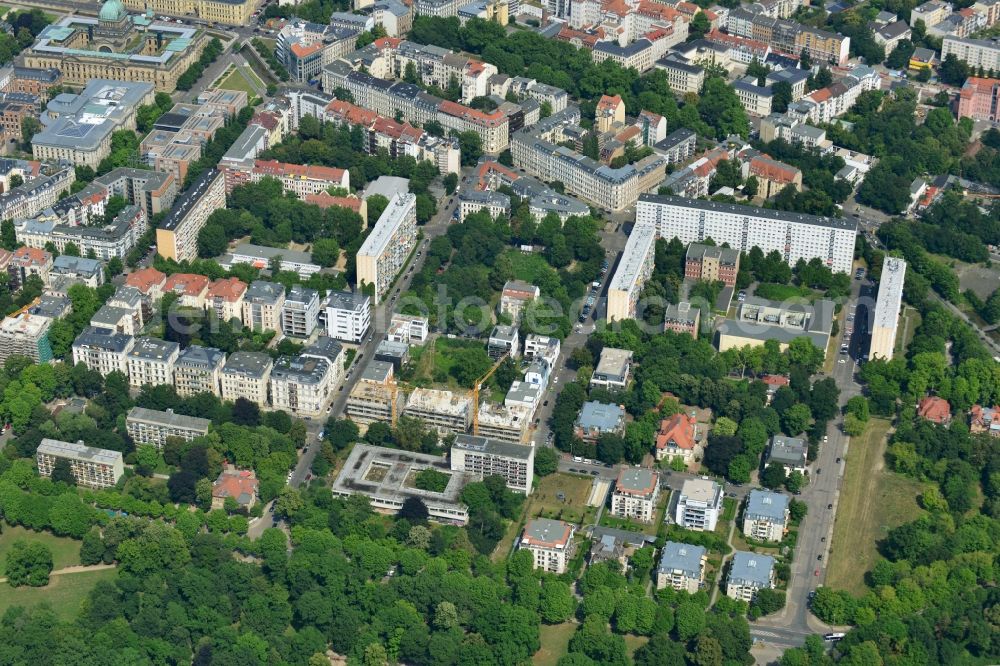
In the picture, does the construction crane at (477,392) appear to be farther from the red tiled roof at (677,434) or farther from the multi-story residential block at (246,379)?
the multi-story residential block at (246,379)

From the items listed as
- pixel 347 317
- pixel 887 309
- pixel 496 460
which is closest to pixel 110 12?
pixel 347 317

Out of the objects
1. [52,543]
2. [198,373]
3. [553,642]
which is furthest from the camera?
[198,373]

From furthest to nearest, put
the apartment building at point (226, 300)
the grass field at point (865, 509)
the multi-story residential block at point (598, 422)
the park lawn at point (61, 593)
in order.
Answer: the apartment building at point (226, 300) → the multi-story residential block at point (598, 422) → the grass field at point (865, 509) → the park lawn at point (61, 593)

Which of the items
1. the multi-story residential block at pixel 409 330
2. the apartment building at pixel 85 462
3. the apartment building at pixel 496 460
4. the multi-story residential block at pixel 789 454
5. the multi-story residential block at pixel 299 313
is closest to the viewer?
the apartment building at pixel 496 460

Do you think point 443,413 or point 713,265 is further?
point 713,265

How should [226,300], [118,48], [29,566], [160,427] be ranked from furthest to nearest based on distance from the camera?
1. [118,48]
2. [226,300]
3. [160,427]
4. [29,566]

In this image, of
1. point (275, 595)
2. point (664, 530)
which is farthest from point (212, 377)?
point (664, 530)

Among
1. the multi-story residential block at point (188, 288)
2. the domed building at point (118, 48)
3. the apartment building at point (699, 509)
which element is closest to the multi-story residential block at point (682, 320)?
the apartment building at point (699, 509)

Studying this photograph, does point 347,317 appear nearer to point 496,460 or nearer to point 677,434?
point 496,460
